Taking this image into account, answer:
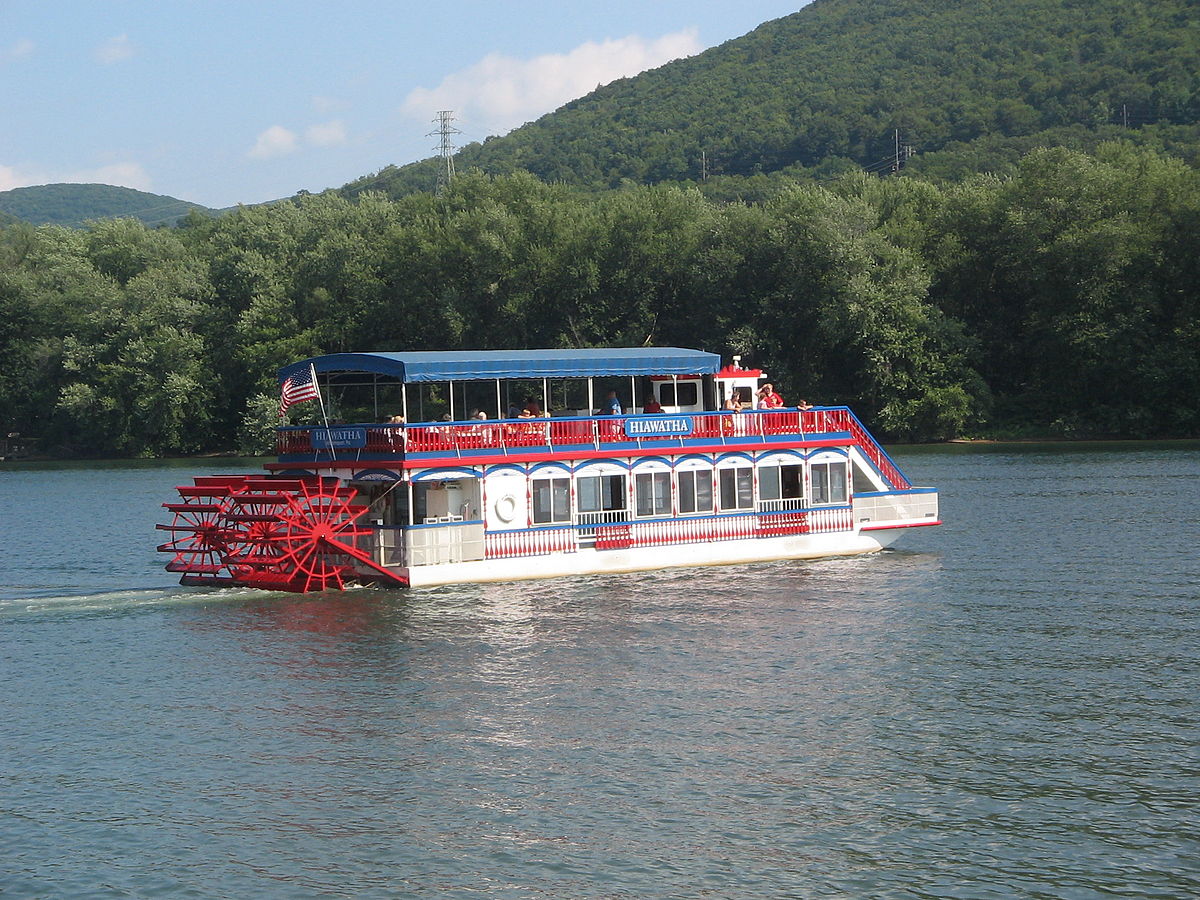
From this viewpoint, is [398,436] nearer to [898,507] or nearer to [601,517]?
[601,517]

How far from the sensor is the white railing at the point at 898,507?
37938 mm

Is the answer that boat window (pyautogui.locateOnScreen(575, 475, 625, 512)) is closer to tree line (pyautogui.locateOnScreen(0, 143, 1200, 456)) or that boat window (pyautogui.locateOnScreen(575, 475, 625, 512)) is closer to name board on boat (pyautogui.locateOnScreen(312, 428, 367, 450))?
name board on boat (pyautogui.locateOnScreen(312, 428, 367, 450))

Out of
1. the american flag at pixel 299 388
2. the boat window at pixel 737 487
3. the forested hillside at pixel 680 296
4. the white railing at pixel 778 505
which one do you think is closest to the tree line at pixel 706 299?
the forested hillside at pixel 680 296

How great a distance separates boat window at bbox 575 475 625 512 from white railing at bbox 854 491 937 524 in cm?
705

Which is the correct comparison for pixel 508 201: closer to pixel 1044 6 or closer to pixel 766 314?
pixel 766 314

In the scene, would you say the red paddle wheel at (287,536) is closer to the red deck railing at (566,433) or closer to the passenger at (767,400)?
the red deck railing at (566,433)

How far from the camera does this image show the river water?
1647 cm

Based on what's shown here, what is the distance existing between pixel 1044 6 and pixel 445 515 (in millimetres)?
169451

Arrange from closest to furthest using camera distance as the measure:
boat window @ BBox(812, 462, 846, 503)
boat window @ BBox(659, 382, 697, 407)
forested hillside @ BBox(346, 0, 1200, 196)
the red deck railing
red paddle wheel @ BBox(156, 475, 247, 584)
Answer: the red deck railing
red paddle wheel @ BBox(156, 475, 247, 584)
boat window @ BBox(812, 462, 846, 503)
boat window @ BBox(659, 382, 697, 407)
forested hillside @ BBox(346, 0, 1200, 196)

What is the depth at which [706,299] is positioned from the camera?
83438mm

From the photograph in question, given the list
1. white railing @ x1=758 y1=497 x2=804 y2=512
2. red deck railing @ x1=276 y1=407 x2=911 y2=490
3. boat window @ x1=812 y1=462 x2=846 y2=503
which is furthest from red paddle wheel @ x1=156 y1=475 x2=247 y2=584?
A: boat window @ x1=812 y1=462 x2=846 y2=503

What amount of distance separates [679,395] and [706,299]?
46447mm

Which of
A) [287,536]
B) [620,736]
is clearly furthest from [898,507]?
[620,736]

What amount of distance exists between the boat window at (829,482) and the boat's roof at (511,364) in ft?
12.9
